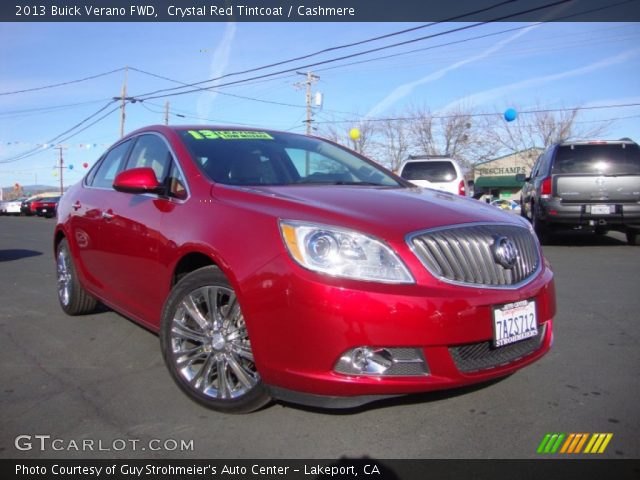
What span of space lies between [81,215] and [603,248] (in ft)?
28.4

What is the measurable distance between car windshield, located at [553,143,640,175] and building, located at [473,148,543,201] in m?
38.9

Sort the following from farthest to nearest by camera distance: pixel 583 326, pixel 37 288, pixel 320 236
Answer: pixel 37 288 < pixel 583 326 < pixel 320 236

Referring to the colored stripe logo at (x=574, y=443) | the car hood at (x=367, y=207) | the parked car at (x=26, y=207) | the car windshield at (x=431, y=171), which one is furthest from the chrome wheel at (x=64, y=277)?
the parked car at (x=26, y=207)

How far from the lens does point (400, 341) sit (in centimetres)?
232

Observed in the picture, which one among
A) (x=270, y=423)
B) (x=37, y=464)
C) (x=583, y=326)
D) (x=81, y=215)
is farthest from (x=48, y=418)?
(x=583, y=326)

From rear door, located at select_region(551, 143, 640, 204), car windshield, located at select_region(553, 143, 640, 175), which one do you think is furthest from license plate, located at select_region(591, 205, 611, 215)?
car windshield, located at select_region(553, 143, 640, 175)

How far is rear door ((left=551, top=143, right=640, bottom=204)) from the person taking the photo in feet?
30.0

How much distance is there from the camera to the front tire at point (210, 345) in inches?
107

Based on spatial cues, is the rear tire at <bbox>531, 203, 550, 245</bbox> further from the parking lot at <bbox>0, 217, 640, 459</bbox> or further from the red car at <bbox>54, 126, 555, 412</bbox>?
the red car at <bbox>54, 126, 555, 412</bbox>

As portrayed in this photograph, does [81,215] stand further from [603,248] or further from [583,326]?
[603,248]

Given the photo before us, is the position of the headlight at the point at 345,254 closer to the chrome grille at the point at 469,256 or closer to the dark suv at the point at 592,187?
the chrome grille at the point at 469,256

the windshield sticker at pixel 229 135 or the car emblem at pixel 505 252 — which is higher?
the windshield sticker at pixel 229 135

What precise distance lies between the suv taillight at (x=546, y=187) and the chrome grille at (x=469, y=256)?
7.41 m

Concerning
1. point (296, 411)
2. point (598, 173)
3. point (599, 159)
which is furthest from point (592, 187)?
point (296, 411)
